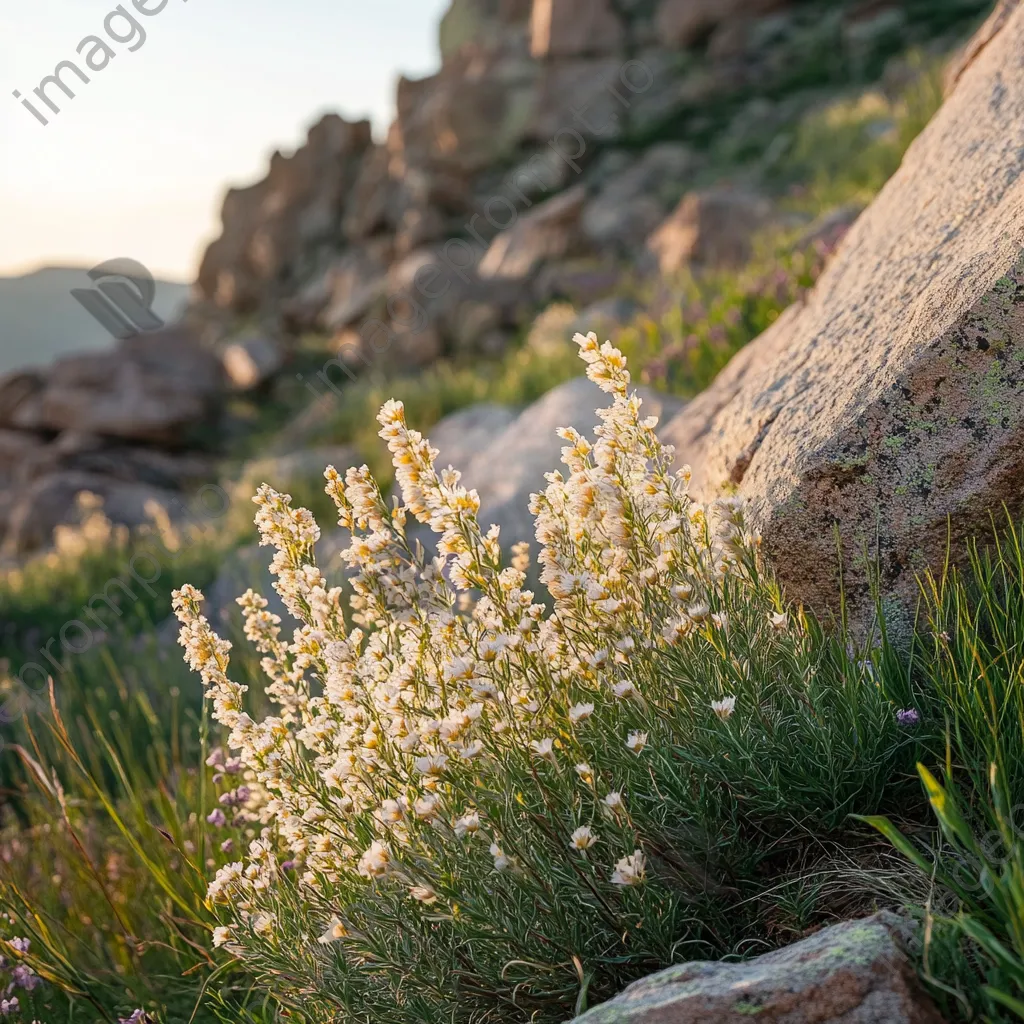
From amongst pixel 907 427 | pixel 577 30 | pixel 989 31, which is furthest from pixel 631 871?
pixel 577 30

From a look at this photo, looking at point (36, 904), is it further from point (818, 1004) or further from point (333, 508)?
point (333, 508)

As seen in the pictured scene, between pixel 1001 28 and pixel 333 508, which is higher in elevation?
pixel 1001 28

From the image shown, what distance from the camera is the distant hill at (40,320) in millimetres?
113812

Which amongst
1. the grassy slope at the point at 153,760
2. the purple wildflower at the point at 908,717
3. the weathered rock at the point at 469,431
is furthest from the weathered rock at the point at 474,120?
the purple wildflower at the point at 908,717

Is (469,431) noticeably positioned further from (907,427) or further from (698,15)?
(698,15)

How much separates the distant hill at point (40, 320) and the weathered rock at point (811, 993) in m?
116

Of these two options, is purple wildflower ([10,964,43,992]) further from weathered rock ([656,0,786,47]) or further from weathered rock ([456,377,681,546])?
weathered rock ([656,0,786,47])

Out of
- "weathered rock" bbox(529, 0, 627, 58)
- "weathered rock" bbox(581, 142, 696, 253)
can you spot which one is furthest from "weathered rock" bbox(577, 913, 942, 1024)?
"weathered rock" bbox(529, 0, 627, 58)

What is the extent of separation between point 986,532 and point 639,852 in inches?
55.9

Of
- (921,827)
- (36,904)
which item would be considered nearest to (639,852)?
(921,827)

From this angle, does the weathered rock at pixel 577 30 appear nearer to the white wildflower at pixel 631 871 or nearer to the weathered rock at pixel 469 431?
the weathered rock at pixel 469 431

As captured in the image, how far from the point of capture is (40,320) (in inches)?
4820

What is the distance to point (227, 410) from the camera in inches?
828

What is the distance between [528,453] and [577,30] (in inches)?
1247
